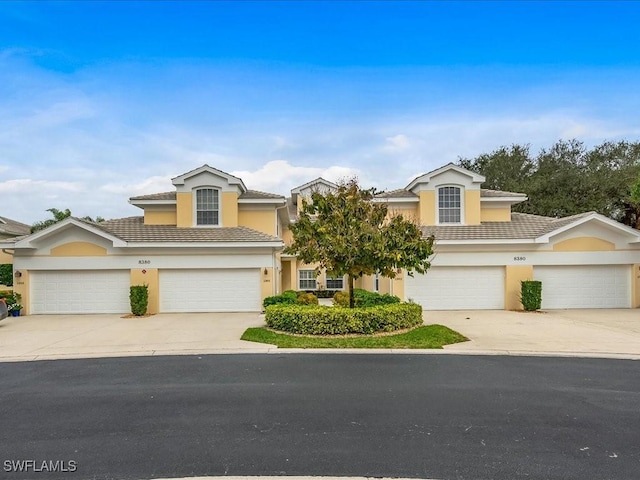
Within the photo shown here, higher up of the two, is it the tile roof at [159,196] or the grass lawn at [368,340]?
the tile roof at [159,196]

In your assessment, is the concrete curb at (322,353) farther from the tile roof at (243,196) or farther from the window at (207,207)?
the tile roof at (243,196)

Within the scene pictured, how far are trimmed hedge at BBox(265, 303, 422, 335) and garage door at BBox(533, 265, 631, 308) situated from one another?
356 inches

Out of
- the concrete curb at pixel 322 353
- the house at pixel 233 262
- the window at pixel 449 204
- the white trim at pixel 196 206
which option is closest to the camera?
the concrete curb at pixel 322 353

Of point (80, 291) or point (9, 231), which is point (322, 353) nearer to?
point (80, 291)

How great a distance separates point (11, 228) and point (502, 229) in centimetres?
3642

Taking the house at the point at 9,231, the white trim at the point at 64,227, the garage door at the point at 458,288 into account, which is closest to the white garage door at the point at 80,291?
the white trim at the point at 64,227

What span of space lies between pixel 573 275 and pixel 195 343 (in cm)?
1626

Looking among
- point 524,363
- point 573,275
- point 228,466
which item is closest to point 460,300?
point 573,275

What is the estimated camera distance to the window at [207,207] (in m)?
17.8

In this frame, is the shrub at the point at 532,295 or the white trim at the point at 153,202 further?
the white trim at the point at 153,202

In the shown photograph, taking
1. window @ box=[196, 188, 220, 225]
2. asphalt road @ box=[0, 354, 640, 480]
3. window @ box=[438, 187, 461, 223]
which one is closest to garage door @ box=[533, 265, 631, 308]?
window @ box=[438, 187, 461, 223]

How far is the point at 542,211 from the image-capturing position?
29.1 m

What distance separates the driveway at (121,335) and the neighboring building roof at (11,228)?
718 inches

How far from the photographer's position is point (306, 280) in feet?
77.2
